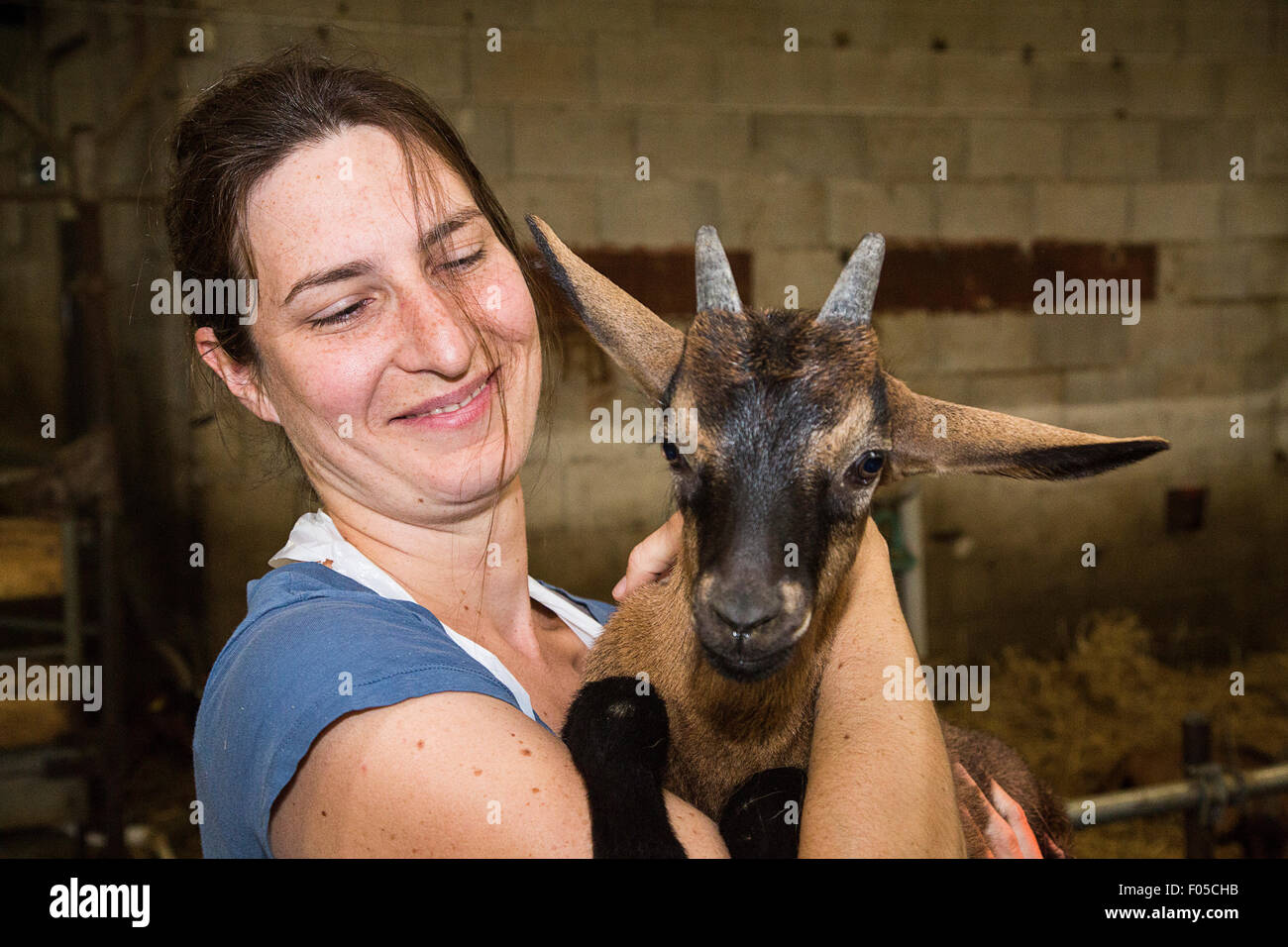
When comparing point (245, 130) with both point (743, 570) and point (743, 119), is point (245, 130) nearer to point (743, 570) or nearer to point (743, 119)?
point (743, 570)

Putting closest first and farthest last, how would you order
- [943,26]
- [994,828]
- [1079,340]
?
[994,828] < [943,26] < [1079,340]

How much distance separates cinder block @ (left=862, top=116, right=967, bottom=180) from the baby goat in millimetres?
3756

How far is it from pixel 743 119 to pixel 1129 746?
3.74 meters

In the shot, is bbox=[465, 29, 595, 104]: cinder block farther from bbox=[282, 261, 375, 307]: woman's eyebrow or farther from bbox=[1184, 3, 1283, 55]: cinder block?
bbox=[1184, 3, 1283, 55]: cinder block

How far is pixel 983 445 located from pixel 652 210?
3.34 m

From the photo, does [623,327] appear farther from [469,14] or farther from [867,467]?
[469,14]

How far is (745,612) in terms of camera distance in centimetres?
131

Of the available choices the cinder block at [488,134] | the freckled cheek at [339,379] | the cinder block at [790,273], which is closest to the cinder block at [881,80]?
the cinder block at [790,273]

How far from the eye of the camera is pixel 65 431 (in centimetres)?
514

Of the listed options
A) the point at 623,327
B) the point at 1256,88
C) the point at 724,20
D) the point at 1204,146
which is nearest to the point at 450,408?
the point at 623,327

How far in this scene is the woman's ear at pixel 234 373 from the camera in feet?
4.93

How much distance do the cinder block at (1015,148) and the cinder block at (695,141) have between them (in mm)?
1329
